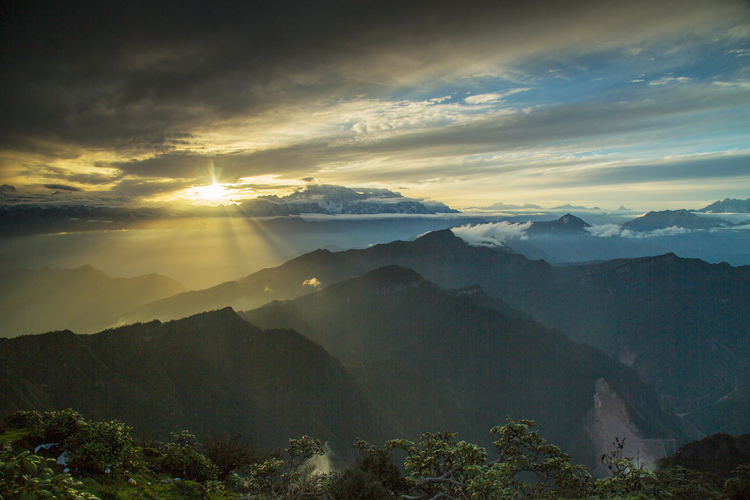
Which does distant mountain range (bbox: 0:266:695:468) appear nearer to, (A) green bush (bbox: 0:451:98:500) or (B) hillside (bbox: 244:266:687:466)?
(B) hillside (bbox: 244:266:687:466)

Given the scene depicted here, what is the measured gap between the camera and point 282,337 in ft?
319

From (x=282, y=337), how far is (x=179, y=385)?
28600mm

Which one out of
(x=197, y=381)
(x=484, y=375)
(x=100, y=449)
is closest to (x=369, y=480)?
(x=100, y=449)

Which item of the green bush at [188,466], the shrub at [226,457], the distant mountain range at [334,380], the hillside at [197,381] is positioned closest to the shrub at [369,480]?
the green bush at [188,466]

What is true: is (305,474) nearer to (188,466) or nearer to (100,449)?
(188,466)

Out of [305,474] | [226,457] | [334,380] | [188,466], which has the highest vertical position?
[188,466]

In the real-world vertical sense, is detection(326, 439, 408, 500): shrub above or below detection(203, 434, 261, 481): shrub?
above

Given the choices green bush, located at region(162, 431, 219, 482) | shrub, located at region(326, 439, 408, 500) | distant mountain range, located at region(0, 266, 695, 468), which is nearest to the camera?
shrub, located at region(326, 439, 408, 500)

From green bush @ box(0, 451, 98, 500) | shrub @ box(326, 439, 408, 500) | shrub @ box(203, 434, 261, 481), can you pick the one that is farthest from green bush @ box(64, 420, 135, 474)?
shrub @ box(326, 439, 408, 500)

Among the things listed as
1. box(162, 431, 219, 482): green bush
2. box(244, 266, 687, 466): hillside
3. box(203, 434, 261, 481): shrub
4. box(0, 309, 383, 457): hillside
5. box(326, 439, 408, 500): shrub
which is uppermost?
box(162, 431, 219, 482): green bush

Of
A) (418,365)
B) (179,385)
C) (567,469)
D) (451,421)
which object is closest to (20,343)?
(179,385)

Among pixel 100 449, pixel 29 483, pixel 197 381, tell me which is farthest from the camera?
pixel 197 381

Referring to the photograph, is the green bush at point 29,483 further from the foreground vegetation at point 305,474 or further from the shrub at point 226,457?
the shrub at point 226,457

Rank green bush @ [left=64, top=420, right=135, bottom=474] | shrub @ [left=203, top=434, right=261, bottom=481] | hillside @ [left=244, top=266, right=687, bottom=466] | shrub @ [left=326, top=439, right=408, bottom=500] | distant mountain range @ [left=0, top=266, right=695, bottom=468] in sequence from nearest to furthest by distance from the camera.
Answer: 1. green bush @ [left=64, top=420, right=135, bottom=474]
2. shrub @ [left=326, top=439, right=408, bottom=500]
3. shrub @ [left=203, top=434, right=261, bottom=481]
4. distant mountain range @ [left=0, top=266, right=695, bottom=468]
5. hillside @ [left=244, top=266, right=687, bottom=466]
